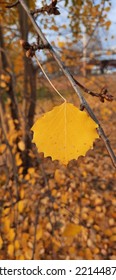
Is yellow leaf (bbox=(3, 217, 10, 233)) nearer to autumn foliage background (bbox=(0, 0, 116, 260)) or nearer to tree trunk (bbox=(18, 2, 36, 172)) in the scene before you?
autumn foliage background (bbox=(0, 0, 116, 260))

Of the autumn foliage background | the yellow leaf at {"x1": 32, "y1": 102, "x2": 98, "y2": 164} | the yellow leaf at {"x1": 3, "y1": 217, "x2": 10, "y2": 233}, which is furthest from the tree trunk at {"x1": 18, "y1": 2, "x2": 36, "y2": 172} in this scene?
the yellow leaf at {"x1": 32, "y1": 102, "x2": 98, "y2": 164}

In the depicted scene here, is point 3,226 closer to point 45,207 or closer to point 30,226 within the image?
point 30,226

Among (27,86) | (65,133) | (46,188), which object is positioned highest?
(27,86)

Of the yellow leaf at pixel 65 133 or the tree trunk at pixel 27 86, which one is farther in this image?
the tree trunk at pixel 27 86

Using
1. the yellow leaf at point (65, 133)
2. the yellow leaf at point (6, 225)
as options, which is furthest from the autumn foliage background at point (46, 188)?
the yellow leaf at point (65, 133)

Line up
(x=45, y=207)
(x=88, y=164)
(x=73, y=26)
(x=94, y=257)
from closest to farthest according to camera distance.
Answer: (x=94, y=257) < (x=45, y=207) < (x=73, y=26) < (x=88, y=164)

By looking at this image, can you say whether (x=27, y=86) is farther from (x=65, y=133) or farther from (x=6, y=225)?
(x=65, y=133)

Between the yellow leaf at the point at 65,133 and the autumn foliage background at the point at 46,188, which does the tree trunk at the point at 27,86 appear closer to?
the autumn foliage background at the point at 46,188

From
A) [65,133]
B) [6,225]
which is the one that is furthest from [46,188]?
[65,133]
